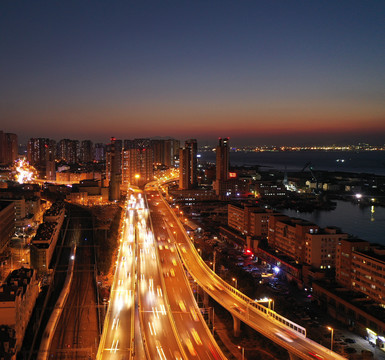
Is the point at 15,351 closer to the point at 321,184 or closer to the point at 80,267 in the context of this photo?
the point at 80,267

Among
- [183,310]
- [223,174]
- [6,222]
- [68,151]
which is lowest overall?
[183,310]

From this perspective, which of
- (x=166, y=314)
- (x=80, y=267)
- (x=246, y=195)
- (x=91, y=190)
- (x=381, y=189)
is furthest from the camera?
(x=381, y=189)

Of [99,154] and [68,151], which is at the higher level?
[68,151]

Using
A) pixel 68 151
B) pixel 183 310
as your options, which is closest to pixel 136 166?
pixel 68 151

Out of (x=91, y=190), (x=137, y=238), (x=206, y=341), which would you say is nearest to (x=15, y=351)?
(x=206, y=341)

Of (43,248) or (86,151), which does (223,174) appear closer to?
(43,248)

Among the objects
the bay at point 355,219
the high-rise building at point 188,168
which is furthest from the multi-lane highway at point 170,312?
the high-rise building at point 188,168

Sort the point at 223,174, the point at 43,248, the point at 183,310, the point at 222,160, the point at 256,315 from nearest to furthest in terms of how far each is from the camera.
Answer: the point at 256,315 → the point at 183,310 → the point at 43,248 → the point at 223,174 → the point at 222,160

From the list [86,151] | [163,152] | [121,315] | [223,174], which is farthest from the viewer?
[86,151]
